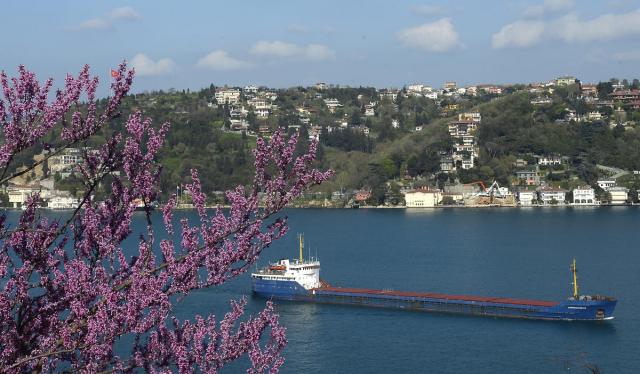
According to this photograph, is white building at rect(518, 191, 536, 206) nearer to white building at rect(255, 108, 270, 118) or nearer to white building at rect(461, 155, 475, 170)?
white building at rect(461, 155, 475, 170)

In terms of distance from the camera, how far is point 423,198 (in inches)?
2923

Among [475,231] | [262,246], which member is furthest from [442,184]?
[262,246]

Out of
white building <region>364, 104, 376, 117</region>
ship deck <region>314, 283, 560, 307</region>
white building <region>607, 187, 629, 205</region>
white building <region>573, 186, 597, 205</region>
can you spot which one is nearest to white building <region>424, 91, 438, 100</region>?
white building <region>364, 104, 376, 117</region>

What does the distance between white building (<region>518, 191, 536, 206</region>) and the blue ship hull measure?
152 feet

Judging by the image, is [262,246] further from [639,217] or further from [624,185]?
[624,185]

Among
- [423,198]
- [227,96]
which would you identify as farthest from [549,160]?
[227,96]

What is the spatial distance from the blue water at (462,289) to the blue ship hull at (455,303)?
1.45 feet

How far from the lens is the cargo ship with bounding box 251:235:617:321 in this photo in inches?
915

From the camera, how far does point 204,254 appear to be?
3867 millimetres

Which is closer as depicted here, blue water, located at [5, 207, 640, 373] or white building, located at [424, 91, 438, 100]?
blue water, located at [5, 207, 640, 373]

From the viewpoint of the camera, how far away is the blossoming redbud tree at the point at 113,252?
11.9 feet

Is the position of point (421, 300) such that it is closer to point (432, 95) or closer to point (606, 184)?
point (606, 184)

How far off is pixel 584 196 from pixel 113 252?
229 feet

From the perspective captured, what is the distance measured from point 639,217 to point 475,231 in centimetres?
1400
